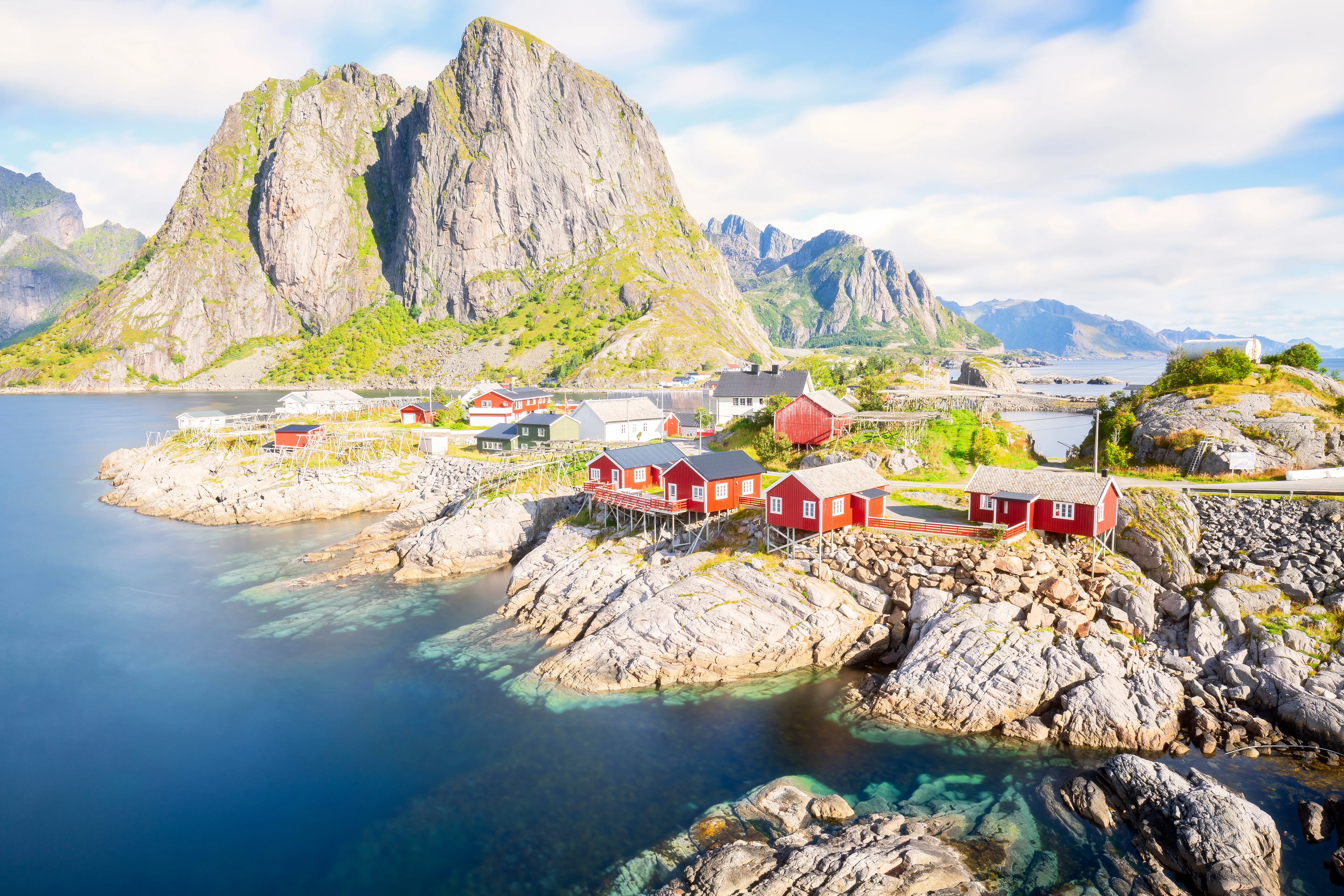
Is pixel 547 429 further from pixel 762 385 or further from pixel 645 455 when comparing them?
pixel 762 385

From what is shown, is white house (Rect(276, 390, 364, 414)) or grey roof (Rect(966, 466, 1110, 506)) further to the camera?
white house (Rect(276, 390, 364, 414))

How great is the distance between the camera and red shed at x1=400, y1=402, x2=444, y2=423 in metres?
93.8

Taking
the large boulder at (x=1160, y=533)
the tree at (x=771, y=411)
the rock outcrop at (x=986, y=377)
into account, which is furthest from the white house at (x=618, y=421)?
the rock outcrop at (x=986, y=377)

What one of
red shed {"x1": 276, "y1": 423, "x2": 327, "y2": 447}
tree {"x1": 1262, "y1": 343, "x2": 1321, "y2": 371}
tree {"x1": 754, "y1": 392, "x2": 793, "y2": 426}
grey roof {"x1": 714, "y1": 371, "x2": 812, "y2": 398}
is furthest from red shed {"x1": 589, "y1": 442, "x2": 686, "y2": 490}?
tree {"x1": 1262, "y1": 343, "x2": 1321, "y2": 371}

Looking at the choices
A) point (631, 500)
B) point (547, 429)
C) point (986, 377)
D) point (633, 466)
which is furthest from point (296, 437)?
point (986, 377)

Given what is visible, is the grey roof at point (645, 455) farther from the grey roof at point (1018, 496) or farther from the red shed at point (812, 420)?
the grey roof at point (1018, 496)

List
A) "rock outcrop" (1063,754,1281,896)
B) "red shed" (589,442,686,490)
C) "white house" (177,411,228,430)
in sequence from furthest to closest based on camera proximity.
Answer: "white house" (177,411,228,430)
"red shed" (589,442,686,490)
"rock outcrop" (1063,754,1281,896)

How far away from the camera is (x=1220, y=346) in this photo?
64875 mm

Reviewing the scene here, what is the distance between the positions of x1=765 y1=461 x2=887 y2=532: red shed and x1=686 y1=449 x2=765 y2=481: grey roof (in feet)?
12.7

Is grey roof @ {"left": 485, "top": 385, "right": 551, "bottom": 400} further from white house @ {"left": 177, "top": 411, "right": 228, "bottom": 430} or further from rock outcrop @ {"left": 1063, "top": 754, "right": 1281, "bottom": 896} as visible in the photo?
rock outcrop @ {"left": 1063, "top": 754, "right": 1281, "bottom": 896}

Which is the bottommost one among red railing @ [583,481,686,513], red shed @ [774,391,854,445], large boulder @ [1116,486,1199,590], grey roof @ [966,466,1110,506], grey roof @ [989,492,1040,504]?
large boulder @ [1116,486,1199,590]

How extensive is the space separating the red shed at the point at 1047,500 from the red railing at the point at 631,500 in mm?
16306

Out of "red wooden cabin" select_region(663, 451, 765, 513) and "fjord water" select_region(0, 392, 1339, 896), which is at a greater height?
"red wooden cabin" select_region(663, 451, 765, 513)

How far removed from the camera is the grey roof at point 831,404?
183 ft
